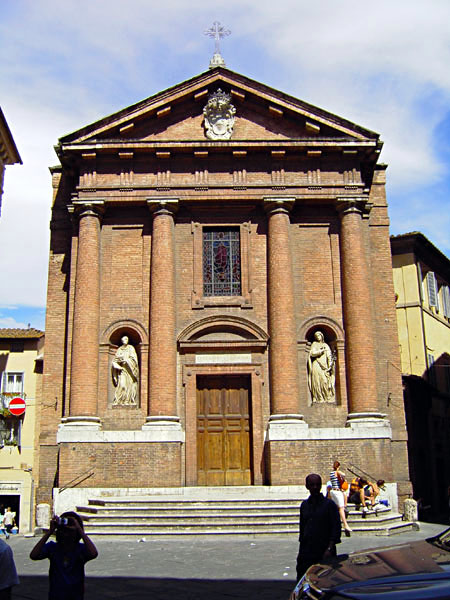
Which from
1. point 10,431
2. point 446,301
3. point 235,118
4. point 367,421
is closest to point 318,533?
point 367,421

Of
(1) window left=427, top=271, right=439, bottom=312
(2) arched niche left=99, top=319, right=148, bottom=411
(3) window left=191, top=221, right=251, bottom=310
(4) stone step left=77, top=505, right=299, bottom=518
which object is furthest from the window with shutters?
(1) window left=427, top=271, right=439, bottom=312

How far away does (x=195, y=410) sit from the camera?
20.6 m

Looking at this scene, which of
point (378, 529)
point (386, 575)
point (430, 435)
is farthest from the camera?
point (430, 435)

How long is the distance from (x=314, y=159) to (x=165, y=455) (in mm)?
10312

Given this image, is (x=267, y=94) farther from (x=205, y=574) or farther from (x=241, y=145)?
(x=205, y=574)

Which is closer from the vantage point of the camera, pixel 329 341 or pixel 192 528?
pixel 192 528

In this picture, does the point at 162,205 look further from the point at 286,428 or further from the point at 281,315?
the point at 286,428

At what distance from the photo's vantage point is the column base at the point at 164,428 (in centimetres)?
1967

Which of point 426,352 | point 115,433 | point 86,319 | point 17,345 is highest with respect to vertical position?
point 17,345

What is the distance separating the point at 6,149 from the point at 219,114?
688 cm

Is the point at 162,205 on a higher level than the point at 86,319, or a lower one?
higher

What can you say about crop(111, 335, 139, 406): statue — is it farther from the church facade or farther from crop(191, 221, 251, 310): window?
crop(191, 221, 251, 310): window

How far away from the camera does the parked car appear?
4672 millimetres

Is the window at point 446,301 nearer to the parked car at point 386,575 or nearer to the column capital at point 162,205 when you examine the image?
the column capital at point 162,205
